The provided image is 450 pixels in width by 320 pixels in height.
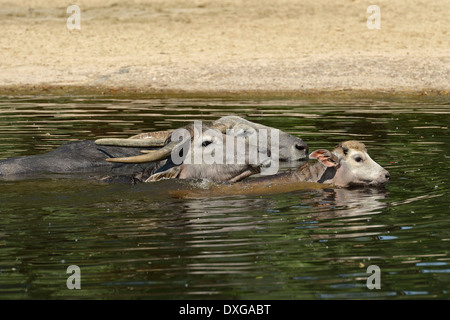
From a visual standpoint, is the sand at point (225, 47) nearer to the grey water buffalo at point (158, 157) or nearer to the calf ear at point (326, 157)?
the grey water buffalo at point (158, 157)

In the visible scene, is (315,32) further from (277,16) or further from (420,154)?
(420,154)

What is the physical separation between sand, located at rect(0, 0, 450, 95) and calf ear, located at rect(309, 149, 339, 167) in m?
12.5

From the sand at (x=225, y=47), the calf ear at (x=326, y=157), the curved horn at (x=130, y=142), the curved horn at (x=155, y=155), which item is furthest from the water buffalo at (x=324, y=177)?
the sand at (x=225, y=47)

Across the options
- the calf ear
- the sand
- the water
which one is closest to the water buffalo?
the calf ear

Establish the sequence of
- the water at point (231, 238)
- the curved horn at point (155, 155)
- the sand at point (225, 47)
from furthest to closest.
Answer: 1. the sand at point (225, 47)
2. the curved horn at point (155, 155)
3. the water at point (231, 238)

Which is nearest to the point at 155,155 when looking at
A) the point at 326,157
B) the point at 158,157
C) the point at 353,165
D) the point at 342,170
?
the point at 158,157

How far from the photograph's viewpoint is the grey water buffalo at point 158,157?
10844mm

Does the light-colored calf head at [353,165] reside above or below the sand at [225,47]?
below

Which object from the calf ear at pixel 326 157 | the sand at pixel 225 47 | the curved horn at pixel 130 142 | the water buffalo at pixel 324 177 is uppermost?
the sand at pixel 225 47

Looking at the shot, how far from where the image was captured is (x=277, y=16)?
31.0 meters

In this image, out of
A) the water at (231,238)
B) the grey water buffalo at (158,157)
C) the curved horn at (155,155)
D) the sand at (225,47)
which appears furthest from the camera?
the sand at (225,47)

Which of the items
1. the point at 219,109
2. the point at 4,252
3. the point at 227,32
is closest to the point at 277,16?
the point at 227,32

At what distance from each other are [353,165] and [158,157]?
2.42 meters

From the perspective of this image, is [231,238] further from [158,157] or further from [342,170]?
[342,170]
